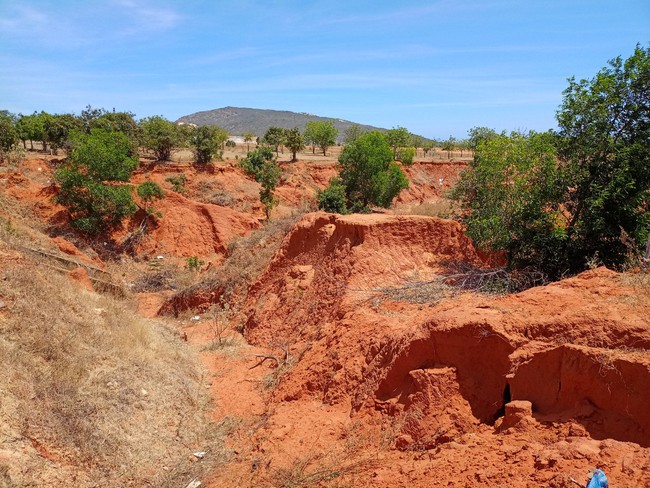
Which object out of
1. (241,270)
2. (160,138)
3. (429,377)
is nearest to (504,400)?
(429,377)

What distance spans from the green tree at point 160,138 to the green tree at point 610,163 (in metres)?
28.8

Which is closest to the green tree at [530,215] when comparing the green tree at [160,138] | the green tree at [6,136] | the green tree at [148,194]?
the green tree at [148,194]

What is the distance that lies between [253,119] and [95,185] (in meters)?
128

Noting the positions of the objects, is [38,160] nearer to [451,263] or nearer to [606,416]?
[451,263]

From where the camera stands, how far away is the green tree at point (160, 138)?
32.7m

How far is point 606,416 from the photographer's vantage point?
16.8ft

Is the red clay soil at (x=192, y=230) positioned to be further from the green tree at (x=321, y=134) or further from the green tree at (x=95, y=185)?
the green tree at (x=321, y=134)

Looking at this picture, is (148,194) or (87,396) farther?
(148,194)

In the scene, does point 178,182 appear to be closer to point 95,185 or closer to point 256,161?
point 256,161

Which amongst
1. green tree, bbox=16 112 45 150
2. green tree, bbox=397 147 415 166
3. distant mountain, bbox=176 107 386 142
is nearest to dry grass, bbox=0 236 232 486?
green tree, bbox=16 112 45 150

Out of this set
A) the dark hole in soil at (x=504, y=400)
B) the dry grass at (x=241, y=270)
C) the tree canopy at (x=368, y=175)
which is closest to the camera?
the dark hole in soil at (x=504, y=400)

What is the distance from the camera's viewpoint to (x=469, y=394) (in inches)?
249

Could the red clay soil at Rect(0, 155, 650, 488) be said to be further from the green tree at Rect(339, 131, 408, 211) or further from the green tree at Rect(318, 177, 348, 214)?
the green tree at Rect(339, 131, 408, 211)

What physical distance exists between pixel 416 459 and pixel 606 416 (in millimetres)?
2215
